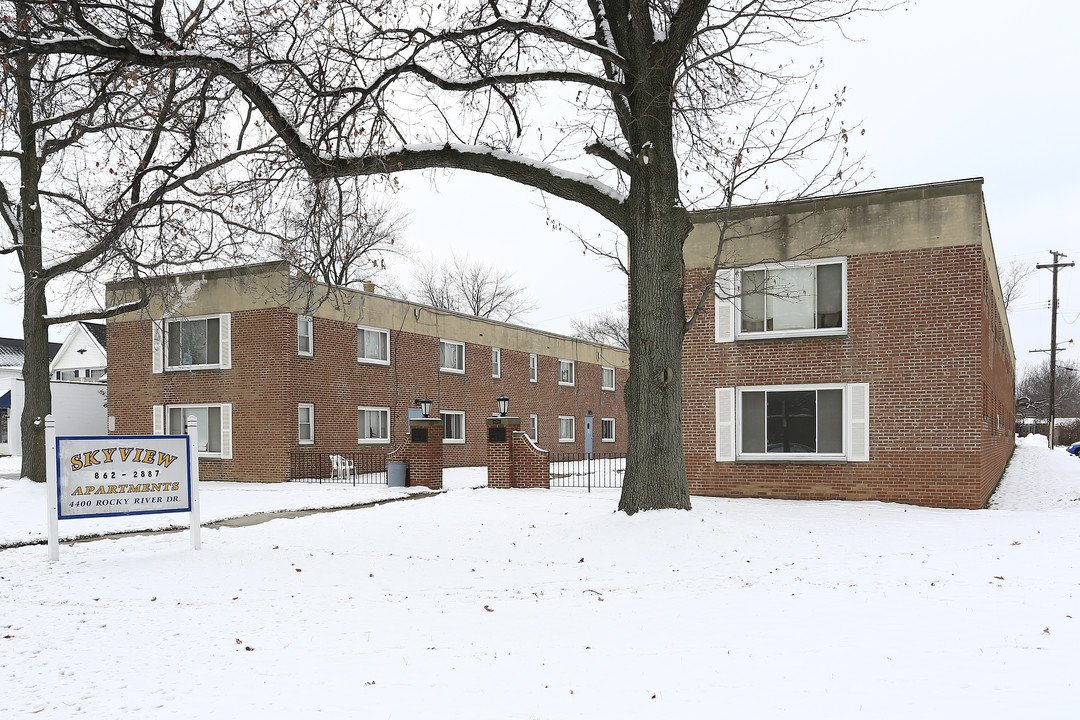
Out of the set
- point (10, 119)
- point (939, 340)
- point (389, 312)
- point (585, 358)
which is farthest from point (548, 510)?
point (585, 358)

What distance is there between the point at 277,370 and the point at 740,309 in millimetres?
13756

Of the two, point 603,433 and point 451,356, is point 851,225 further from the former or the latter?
point 603,433

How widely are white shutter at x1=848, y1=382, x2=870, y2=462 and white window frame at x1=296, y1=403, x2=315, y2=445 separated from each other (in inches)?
614

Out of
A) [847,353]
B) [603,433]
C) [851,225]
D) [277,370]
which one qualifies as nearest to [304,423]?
[277,370]

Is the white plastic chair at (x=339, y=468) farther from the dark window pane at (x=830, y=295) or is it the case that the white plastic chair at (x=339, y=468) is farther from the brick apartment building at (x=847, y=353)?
the dark window pane at (x=830, y=295)

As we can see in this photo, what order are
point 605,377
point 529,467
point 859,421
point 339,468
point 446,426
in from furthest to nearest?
Result: point 605,377, point 446,426, point 339,468, point 529,467, point 859,421

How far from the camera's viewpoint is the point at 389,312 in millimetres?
28266

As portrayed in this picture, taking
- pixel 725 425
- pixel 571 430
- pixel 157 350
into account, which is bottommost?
pixel 571 430

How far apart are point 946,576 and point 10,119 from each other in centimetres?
1401

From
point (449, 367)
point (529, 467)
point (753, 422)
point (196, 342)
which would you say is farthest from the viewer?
point (449, 367)

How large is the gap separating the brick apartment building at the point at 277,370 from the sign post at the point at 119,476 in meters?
9.71

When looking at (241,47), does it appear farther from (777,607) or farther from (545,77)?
(777,607)

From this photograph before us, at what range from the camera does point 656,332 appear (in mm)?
12141

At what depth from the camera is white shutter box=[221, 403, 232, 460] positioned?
24.8m
